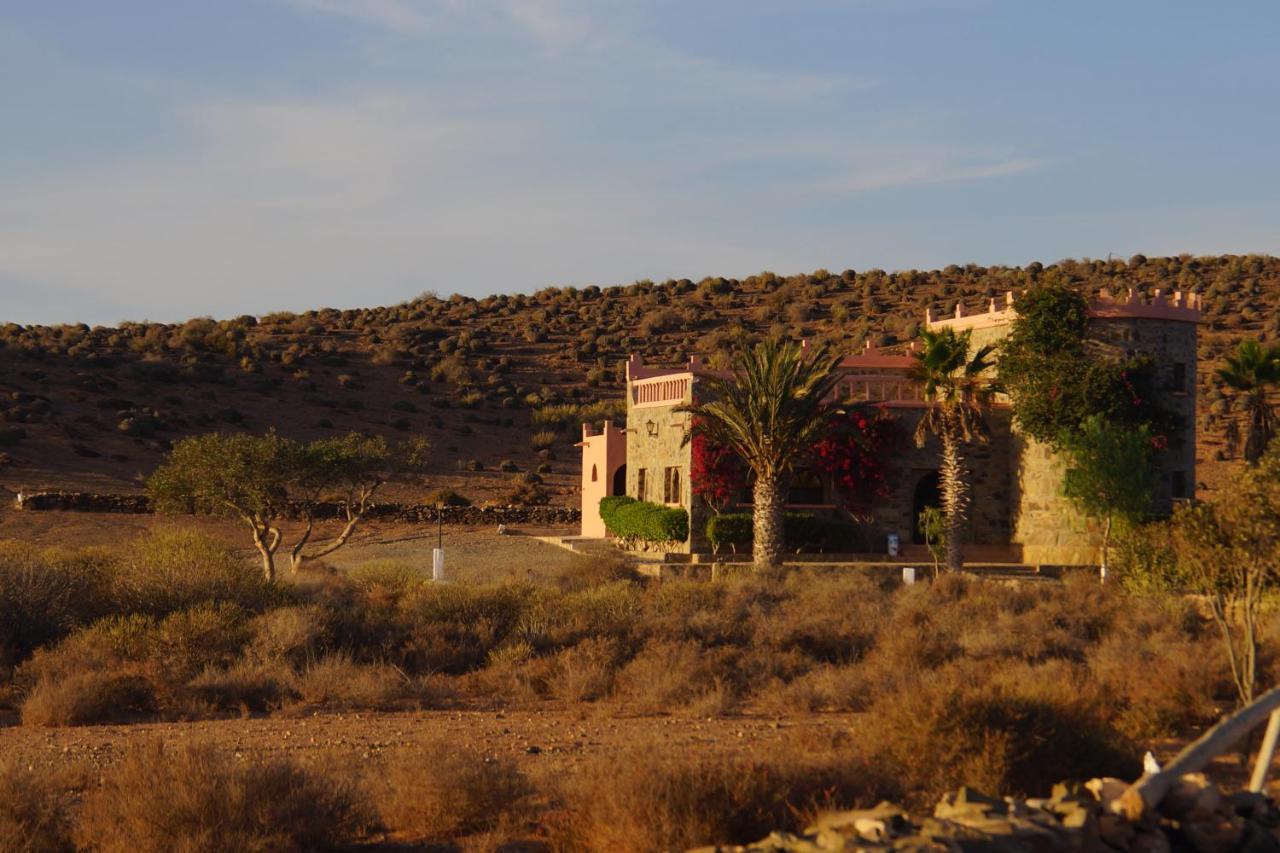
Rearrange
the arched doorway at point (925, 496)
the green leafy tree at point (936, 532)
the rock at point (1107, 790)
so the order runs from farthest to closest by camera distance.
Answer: the arched doorway at point (925, 496) → the green leafy tree at point (936, 532) → the rock at point (1107, 790)

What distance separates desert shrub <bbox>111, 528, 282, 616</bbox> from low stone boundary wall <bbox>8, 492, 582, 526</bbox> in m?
17.0

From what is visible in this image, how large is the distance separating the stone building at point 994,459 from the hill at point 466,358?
868 centimetres

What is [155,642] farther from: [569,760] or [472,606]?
[569,760]

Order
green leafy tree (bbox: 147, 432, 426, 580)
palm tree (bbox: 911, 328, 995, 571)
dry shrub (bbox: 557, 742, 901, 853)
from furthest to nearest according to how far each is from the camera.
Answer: palm tree (bbox: 911, 328, 995, 571) < green leafy tree (bbox: 147, 432, 426, 580) < dry shrub (bbox: 557, 742, 901, 853)

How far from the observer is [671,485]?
33094mm

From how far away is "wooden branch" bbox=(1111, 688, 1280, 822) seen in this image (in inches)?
292

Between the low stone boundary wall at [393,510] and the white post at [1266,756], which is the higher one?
the white post at [1266,756]

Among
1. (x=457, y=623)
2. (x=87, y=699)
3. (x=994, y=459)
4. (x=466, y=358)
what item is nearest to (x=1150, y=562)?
(x=457, y=623)

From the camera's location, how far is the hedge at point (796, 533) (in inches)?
1218

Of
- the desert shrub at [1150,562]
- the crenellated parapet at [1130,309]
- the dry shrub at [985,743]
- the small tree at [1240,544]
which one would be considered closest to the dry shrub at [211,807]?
the dry shrub at [985,743]

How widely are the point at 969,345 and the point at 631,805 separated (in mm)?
24480

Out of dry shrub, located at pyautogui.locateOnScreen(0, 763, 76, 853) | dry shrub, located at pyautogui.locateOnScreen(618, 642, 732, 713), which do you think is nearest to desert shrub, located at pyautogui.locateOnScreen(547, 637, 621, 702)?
dry shrub, located at pyautogui.locateOnScreen(618, 642, 732, 713)

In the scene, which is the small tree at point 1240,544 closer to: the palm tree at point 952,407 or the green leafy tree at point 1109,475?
the green leafy tree at point 1109,475

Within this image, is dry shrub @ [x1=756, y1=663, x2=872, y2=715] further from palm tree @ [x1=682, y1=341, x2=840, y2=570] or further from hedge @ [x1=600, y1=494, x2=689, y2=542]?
hedge @ [x1=600, y1=494, x2=689, y2=542]
